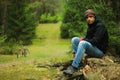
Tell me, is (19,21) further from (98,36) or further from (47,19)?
(47,19)

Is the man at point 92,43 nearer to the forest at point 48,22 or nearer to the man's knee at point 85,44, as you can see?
the man's knee at point 85,44

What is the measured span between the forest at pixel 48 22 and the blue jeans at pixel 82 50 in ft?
9.67

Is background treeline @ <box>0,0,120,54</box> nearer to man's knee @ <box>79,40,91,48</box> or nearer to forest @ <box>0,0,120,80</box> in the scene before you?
forest @ <box>0,0,120,80</box>

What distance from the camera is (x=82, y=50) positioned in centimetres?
816

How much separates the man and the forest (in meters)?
2.96

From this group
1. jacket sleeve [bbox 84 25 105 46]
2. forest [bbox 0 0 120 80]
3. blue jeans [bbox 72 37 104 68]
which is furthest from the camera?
forest [bbox 0 0 120 80]

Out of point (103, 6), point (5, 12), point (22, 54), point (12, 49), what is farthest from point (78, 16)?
point (5, 12)

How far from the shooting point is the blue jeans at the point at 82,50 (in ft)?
26.8

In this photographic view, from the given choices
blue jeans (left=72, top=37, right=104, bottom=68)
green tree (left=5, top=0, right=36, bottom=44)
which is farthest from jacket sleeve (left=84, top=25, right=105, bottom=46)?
green tree (left=5, top=0, right=36, bottom=44)

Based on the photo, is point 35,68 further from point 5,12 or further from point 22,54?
point 5,12

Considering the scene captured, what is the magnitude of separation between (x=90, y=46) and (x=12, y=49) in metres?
9.71

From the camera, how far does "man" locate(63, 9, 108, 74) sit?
8.18 m

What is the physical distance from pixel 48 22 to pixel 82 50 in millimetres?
42859

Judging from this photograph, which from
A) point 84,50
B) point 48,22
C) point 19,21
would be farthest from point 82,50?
point 48,22
